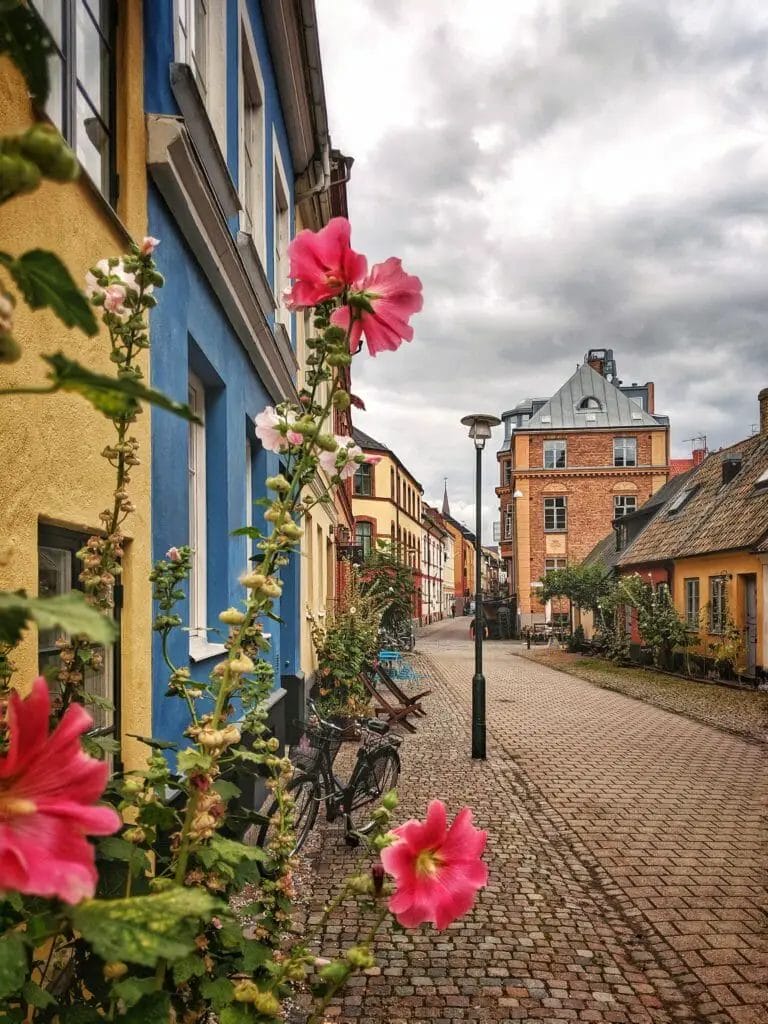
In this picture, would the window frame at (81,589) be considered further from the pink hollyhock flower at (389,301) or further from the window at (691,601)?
the window at (691,601)

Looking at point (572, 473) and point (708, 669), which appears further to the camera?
point (572, 473)

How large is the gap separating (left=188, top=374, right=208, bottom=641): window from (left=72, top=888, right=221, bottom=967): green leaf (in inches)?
200

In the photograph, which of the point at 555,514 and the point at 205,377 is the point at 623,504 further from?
the point at 205,377

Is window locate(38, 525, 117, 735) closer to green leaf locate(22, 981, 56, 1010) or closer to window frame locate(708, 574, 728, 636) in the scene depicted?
green leaf locate(22, 981, 56, 1010)

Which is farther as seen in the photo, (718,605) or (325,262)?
(718,605)

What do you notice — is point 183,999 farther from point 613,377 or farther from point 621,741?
point 613,377

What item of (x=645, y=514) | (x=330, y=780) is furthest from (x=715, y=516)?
(x=330, y=780)

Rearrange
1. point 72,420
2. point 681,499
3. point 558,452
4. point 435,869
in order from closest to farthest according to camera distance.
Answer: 1. point 435,869
2. point 72,420
3. point 681,499
4. point 558,452

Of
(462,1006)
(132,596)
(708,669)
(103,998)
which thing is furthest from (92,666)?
(708,669)

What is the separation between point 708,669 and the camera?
1995cm

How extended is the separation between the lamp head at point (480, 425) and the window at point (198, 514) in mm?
5137

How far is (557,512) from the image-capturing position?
4241 centimetres

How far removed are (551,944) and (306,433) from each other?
4182 mm

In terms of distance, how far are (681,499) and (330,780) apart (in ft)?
72.0
